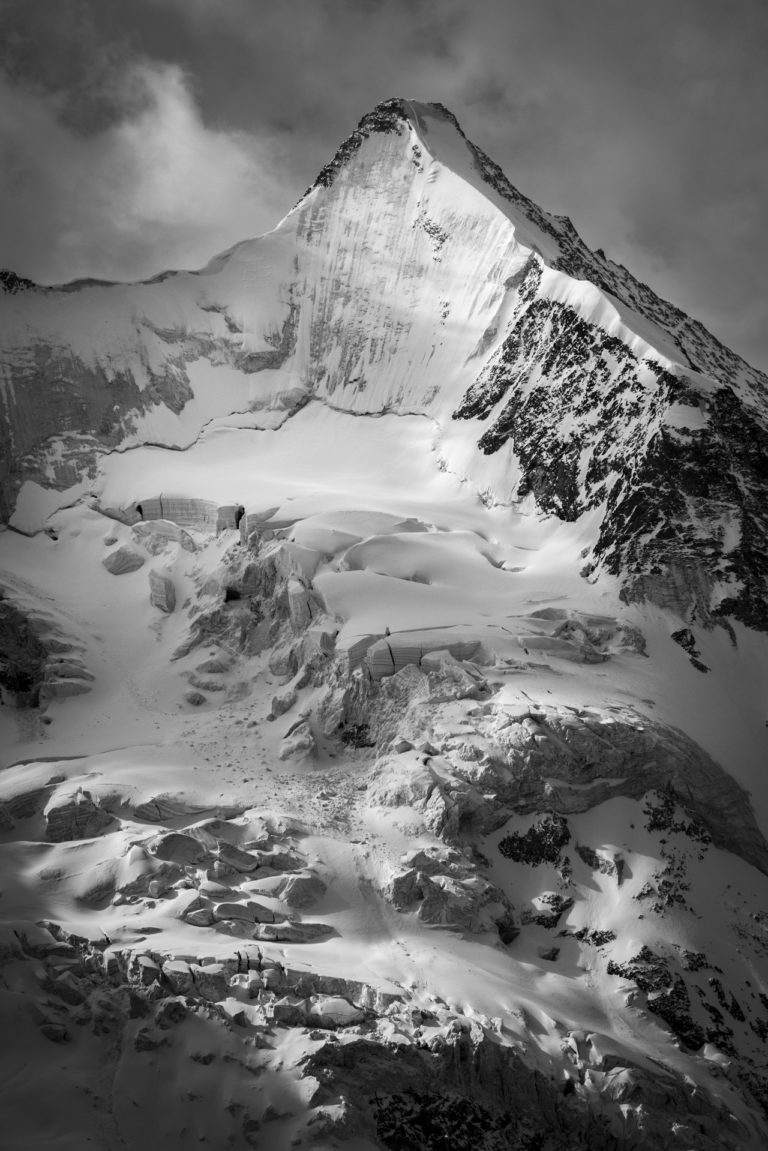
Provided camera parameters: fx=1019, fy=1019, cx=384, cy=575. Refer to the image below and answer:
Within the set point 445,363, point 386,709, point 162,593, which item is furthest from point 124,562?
point 445,363

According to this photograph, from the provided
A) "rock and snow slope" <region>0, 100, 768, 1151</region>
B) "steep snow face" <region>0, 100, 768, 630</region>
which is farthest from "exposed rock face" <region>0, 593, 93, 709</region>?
"steep snow face" <region>0, 100, 768, 630</region>

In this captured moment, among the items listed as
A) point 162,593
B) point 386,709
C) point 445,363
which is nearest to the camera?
point 386,709

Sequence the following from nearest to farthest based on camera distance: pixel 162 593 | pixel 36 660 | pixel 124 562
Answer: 1. pixel 36 660
2. pixel 162 593
3. pixel 124 562

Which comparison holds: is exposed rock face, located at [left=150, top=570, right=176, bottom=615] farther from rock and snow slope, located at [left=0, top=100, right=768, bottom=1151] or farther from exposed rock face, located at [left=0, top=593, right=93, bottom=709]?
exposed rock face, located at [left=0, top=593, right=93, bottom=709]

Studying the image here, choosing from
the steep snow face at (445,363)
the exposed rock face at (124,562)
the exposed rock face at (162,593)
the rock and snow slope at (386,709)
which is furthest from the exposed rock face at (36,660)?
the steep snow face at (445,363)

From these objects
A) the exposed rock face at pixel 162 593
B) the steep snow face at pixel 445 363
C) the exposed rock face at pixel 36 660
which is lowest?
the exposed rock face at pixel 36 660

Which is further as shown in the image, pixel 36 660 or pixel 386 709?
pixel 36 660

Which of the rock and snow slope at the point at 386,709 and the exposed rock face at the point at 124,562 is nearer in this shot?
the rock and snow slope at the point at 386,709

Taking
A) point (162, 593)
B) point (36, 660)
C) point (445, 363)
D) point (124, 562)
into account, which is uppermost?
point (445, 363)

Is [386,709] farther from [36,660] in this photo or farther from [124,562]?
[124,562]

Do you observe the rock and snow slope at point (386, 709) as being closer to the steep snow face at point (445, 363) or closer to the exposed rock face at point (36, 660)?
the exposed rock face at point (36, 660)
